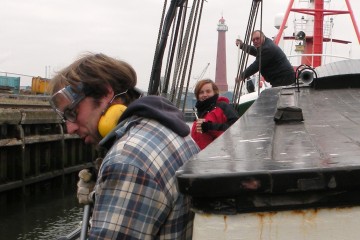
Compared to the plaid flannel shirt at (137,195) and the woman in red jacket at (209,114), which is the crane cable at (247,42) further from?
the plaid flannel shirt at (137,195)

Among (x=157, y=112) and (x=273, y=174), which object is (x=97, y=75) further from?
(x=273, y=174)

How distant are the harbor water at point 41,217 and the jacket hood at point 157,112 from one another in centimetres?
953

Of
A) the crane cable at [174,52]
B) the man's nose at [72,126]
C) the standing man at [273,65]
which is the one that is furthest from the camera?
the standing man at [273,65]

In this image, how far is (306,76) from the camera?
551cm

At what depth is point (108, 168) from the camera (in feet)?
5.40

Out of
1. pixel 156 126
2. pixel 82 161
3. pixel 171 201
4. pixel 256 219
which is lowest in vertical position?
pixel 82 161

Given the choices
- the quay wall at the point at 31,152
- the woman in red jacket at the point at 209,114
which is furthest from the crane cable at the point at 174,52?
the quay wall at the point at 31,152

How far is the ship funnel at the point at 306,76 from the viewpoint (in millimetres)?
5480

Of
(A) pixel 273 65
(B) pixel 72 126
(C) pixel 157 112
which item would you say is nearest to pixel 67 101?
(B) pixel 72 126

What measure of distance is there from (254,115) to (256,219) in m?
1.67

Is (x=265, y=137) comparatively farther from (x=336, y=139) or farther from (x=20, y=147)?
(x=20, y=147)

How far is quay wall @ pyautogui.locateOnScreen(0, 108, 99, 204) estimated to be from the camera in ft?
47.2

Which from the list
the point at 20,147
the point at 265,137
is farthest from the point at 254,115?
the point at 20,147

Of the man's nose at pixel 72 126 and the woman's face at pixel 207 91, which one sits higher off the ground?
the man's nose at pixel 72 126
